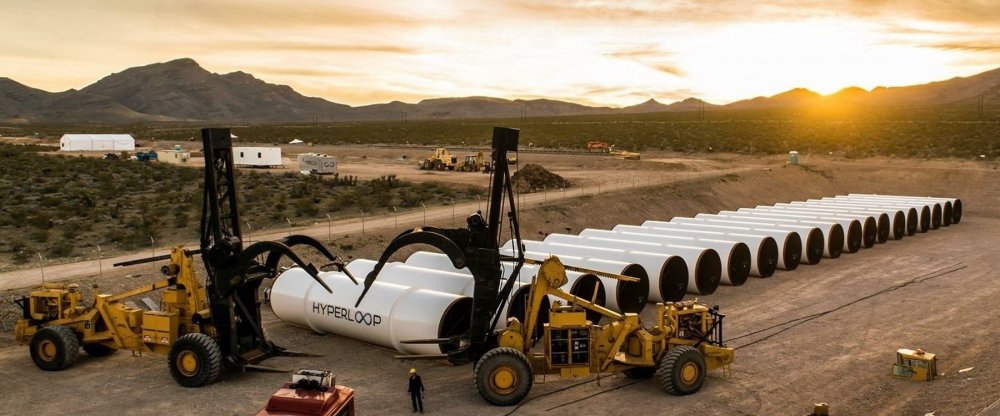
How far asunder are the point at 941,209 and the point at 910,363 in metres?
35.7

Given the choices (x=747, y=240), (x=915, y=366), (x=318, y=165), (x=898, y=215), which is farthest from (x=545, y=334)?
(x=318, y=165)

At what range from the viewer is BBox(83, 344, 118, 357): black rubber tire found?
20686mm

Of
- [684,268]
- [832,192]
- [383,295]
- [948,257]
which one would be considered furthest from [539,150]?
[383,295]

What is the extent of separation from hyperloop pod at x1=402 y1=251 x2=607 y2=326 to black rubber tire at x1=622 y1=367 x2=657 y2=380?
2.00 metres

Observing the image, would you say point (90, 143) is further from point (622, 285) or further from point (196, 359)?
point (196, 359)

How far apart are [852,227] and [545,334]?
87.4 feet

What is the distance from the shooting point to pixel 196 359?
18.4 m

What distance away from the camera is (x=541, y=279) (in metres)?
18.0

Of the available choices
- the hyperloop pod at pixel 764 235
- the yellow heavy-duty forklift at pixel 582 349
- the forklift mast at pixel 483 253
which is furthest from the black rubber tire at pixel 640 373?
the hyperloop pod at pixel 764 235

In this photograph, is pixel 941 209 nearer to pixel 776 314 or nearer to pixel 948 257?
pixel 948 257

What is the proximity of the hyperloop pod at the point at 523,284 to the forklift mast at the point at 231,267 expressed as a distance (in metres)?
5.39

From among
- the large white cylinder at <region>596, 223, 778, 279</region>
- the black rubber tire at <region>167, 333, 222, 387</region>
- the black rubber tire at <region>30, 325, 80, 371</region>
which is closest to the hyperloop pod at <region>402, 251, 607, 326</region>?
the black rubber tire at <region>167, 333, 222, 387</region>

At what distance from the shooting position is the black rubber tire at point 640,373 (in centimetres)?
1898

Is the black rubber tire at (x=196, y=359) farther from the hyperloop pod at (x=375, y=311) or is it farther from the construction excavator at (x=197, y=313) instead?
the hyperloop pod at (x=375, y=311)
